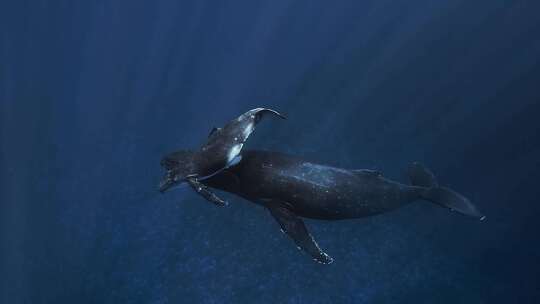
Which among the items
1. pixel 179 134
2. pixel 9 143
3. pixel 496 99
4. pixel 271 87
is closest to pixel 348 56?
pixel 271 87

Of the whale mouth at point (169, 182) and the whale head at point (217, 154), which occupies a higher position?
the whale head at point (217, 154)

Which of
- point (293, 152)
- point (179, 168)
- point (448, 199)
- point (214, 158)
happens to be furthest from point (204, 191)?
point (293, 152)

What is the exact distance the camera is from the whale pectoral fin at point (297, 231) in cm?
808

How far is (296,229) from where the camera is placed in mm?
8359

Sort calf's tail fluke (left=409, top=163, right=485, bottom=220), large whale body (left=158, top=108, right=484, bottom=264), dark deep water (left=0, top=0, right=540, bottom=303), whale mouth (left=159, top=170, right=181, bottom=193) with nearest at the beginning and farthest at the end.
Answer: whale mouth (left=159, top=170, right=181, bottom=193)
large whale body (left=158, top=108, right=484, bottom=264)
calf's tail fluke (left=409, top=163, right=485, bottom=220)
dark deep water (left=0, top=0, right=540, bottom=303)

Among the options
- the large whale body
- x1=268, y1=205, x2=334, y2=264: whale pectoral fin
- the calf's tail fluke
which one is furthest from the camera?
the calf's tail fluke

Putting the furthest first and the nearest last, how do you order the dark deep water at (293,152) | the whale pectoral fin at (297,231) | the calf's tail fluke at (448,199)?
the dark deep water at (293,152)
the calf's tail fluke at (448,199)
the whale pectoral fin at (297,231)

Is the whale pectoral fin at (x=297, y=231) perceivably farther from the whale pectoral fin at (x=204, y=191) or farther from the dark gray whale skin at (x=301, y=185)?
the whale pectoral fin at (x=204, y=191)

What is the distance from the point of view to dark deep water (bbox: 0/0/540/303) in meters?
13.9

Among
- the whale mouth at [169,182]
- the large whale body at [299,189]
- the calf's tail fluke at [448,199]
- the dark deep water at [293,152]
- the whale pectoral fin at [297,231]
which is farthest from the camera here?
the dark deep water at [293,152]

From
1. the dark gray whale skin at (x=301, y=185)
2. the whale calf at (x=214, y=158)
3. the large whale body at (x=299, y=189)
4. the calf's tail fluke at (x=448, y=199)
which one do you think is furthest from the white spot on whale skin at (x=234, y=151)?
the calf's tail fluke at (x=448, y=199)

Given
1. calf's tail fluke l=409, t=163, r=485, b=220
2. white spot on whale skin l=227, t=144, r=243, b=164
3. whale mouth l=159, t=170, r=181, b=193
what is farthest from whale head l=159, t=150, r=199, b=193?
calf's tail fluke l=409, t=163, r=485, b=220

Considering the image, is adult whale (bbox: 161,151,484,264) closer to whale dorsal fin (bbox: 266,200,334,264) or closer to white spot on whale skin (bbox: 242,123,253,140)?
whale dorsal fin (bbox: 266,200,334,264)

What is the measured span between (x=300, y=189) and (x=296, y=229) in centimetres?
82
